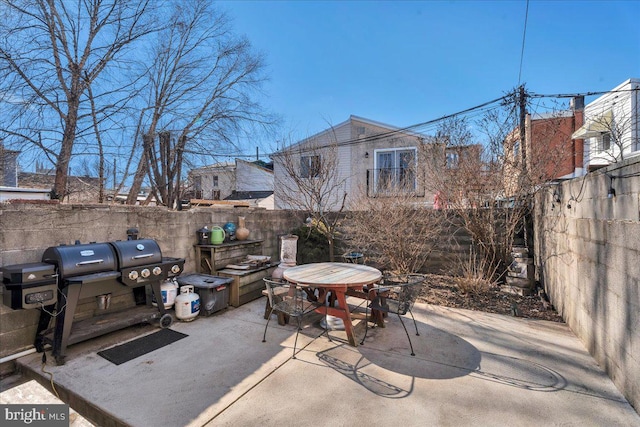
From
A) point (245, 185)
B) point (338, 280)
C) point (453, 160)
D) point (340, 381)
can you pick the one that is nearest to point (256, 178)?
point (245, 185)

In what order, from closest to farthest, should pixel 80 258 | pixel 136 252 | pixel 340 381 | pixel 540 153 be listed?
pixel 340 381
pixel 80 258
pixel 136 252
pixel 540 153

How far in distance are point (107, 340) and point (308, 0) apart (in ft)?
27.1

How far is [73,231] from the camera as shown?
3373 millimetres

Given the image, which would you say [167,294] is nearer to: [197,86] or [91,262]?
[91,262]

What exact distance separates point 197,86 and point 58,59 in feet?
11.9

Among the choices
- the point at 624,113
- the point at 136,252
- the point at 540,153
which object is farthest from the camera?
the point at 624,113

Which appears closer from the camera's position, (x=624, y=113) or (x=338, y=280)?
(x=338, y=280)

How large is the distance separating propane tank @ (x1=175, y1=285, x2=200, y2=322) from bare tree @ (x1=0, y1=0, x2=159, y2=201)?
5.63 metres

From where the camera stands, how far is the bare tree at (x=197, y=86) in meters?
9.47

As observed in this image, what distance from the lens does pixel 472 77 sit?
9383mm

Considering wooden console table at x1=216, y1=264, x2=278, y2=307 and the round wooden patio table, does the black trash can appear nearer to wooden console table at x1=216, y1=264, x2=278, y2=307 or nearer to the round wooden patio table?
wooden console table at x1=216, y1=264, x2=278, y2=307

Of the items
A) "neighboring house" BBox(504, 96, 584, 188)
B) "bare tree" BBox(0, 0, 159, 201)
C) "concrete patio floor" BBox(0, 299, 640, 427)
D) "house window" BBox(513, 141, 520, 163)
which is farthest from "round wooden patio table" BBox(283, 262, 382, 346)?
"bare tree" BBox(0, 0, 159, 201)

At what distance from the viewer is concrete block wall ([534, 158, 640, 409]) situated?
220 centimetres

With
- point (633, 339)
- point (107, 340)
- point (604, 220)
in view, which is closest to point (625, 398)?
point (633, 339)
